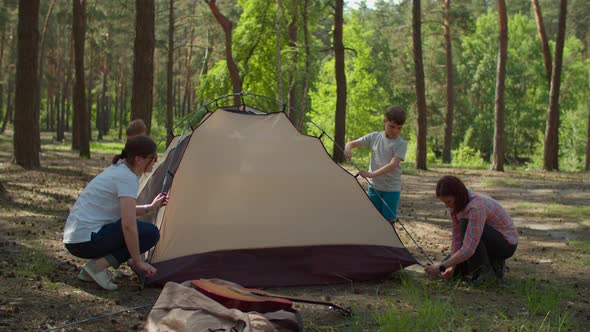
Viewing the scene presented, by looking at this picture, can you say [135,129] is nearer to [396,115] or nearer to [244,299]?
[396,115]

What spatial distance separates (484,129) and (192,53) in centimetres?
A: 2016

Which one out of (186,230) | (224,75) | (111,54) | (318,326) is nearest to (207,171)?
(186,230)

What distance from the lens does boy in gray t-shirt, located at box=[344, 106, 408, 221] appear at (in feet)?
19.7

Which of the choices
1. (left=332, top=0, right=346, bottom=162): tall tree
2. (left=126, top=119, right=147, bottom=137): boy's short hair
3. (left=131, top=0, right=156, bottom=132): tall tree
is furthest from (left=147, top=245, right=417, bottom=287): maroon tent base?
(left=332, top=0, right=346, bottom=162): tall tree

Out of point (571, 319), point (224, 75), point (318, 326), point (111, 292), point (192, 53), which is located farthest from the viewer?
point (192, 53)

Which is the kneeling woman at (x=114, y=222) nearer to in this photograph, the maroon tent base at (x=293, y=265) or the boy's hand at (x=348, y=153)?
the maroon tent base at (x=293, y=265)

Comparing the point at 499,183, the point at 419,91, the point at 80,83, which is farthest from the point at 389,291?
the point at 80,83

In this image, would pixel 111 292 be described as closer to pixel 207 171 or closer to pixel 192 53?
pixel 207 171

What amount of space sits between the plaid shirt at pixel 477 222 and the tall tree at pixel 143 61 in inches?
248

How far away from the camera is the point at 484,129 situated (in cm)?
4334

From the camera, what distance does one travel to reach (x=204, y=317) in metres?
3.71

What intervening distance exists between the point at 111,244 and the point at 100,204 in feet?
1.02

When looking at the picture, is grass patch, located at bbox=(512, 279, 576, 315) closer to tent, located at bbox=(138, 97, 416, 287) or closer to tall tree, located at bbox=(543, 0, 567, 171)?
tent, located at bbox=(138, 97, 416, 287)

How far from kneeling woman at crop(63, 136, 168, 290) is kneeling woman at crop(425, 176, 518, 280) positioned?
2284 millimetres
